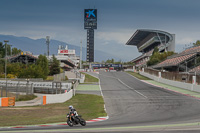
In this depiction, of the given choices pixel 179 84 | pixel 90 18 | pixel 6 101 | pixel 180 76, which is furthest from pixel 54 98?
pixel 90 18

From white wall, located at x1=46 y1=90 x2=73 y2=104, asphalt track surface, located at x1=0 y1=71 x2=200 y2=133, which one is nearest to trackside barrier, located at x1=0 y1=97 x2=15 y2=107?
white wall, located at x1=46 y1=90 x2=73 y2=104

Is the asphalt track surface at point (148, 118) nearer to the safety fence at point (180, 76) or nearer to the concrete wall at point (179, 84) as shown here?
the concrete wall at point (179, 84)

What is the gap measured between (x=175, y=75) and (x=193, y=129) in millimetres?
35315

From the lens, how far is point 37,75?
59312 millimetres

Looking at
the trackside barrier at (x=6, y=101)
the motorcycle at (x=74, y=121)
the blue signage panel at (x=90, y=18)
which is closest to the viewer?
the motorcycle at (x=74, y=121)

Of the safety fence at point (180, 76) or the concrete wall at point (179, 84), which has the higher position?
the safety fence at point (180, 76)

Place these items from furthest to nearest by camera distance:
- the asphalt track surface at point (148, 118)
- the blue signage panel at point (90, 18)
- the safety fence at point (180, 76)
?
the blue signage panel at point (90, 18) < the safety fence at point (180, 76) < the asphalt track surface at point (148, 118)

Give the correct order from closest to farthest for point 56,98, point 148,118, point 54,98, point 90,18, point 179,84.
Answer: point 148,118 → point 54,98 → point 56,98 → point 179,84 → point 90,18

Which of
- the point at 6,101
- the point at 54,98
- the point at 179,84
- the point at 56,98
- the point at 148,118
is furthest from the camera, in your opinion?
the point at 179,84

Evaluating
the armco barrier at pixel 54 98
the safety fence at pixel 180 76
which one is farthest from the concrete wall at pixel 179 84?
the armco barrier at pixel 54 98

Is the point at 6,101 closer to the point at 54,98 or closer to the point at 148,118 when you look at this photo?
the point at 54,98

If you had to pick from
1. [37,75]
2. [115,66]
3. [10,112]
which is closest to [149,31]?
[115,66]

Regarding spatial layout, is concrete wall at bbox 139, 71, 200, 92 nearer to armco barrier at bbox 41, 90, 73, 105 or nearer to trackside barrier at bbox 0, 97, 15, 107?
armco barrier at bbox 41, 90, 73, 105

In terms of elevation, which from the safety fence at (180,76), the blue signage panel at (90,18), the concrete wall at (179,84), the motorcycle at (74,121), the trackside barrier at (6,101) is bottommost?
the trackside barrier at (6,101)
